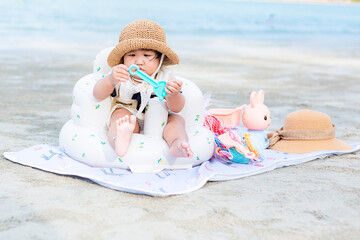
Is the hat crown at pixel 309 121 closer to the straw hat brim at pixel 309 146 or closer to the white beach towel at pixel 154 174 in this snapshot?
the straw hat brim at pixel 309 146

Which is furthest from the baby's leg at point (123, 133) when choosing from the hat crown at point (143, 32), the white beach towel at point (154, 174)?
the hat crown at point (143, 32)

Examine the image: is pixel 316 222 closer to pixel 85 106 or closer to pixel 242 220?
pixel 242 220

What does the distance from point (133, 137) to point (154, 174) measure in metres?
0.28

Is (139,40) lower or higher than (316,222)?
higher

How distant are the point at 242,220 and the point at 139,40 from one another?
4.22 feet

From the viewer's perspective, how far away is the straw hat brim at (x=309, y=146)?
11.5 feet

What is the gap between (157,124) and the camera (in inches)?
122

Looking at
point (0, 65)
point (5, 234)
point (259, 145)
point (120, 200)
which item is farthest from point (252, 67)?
point (5, 234)

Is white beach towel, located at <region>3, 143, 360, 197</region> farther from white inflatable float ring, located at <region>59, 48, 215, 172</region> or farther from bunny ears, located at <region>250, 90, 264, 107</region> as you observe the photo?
bunny ears, located at <region>250, 90, 264, 107</region>

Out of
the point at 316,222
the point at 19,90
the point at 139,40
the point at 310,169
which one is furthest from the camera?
the point at 19,90

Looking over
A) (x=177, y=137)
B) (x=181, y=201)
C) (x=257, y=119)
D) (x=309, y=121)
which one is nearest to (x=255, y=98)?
(x=257, y=119)

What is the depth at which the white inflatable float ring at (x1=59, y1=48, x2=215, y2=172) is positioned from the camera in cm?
301

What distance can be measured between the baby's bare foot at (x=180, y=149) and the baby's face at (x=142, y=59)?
0.50m

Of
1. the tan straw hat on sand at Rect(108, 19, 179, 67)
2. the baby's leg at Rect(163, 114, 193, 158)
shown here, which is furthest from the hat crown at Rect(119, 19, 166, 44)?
the baby's leg at Rect(163, 114, 193, 158)
